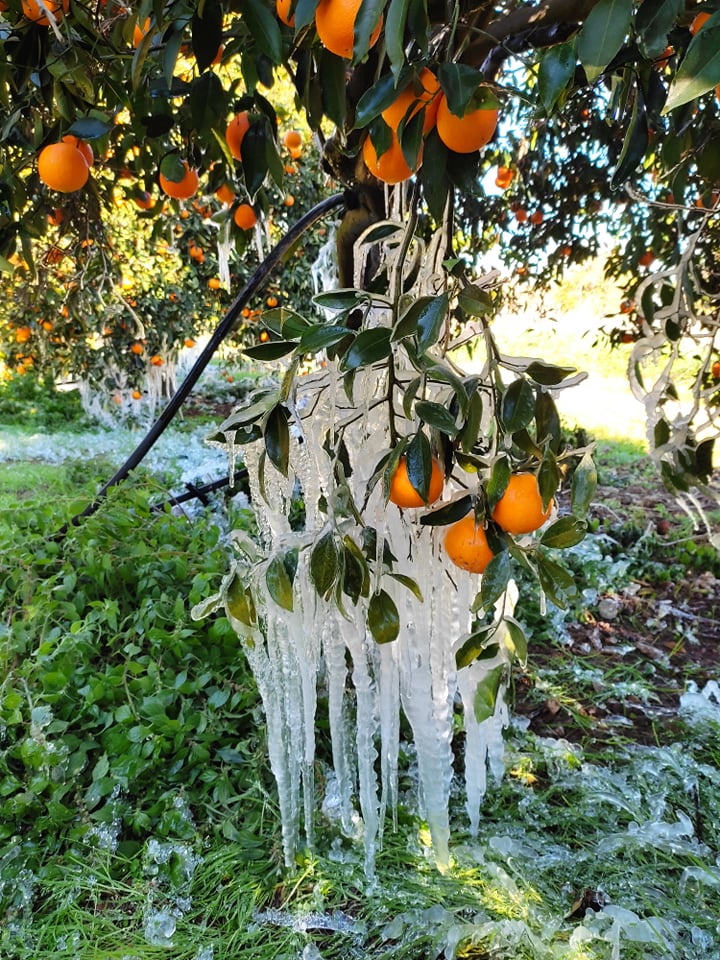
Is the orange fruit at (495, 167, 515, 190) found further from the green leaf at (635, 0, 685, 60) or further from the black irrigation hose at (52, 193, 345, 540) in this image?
the green leaf at (635, 0, 685, 60)

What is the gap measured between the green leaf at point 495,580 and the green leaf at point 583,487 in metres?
0.08

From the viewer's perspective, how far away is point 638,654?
178cm

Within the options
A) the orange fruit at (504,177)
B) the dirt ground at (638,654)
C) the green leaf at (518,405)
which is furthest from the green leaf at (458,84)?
the orange fruit at (504,177)

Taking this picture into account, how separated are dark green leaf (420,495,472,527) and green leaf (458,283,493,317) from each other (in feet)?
0.54

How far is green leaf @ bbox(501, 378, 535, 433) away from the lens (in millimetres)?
523

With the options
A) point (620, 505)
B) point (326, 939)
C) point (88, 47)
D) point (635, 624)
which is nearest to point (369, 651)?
point (326, 939)

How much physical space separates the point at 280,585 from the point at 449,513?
0.17m

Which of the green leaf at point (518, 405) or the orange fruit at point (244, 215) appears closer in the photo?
the green leaf at point (518, 405)

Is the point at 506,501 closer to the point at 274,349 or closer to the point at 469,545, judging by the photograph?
the point at 469,545

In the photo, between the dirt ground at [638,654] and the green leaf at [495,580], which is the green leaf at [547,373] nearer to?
the green leaf at [495,580]

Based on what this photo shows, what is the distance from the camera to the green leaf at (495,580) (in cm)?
51

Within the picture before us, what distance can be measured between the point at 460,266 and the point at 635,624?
1.66m

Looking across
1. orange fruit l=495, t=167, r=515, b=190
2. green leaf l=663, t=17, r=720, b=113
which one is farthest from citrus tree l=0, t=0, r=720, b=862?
orange fruit l=495, t=167, r=515, b=190

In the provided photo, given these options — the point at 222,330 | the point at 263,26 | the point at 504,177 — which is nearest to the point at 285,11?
the point at 263,26
